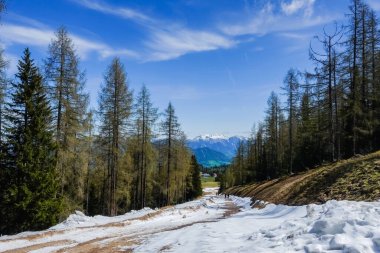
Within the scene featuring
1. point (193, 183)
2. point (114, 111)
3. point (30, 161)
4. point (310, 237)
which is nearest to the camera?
point (310, 237)

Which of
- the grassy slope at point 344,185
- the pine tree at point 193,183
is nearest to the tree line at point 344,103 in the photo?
the grassy slope at point 344,185

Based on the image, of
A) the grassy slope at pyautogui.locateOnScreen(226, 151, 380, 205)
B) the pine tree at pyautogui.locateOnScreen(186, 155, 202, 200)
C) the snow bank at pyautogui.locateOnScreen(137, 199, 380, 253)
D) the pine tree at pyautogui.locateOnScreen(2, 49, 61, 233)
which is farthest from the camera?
the pine tree at pyautogui.locateOnScreen(186, 155, 202, 200)

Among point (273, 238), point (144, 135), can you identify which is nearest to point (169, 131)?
point (144, 135)

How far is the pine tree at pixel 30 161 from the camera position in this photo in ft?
68.8

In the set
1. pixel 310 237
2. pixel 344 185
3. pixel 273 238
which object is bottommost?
pixel 273 238

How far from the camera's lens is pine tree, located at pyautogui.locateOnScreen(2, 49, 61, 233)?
21.0 metres

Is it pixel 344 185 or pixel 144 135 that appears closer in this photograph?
pixel 344 185

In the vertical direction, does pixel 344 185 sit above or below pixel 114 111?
below

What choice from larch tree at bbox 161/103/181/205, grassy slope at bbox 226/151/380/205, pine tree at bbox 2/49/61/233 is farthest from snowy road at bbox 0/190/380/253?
larch tree at bbox 161/103/181/205

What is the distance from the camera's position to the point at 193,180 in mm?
89000

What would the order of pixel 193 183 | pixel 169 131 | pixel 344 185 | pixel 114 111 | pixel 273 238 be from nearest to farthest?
1. pixel 273 238
2. pixel 344 185
3. pixel 114 111
4. pixel 169 131
5. pixel 193 183

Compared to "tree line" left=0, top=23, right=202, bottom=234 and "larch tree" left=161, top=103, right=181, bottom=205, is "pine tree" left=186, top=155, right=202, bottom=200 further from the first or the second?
"tree line" left=0, top=23, right=202, bottom=234

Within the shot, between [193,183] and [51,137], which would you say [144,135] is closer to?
[51,137]

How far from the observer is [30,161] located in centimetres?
2159
